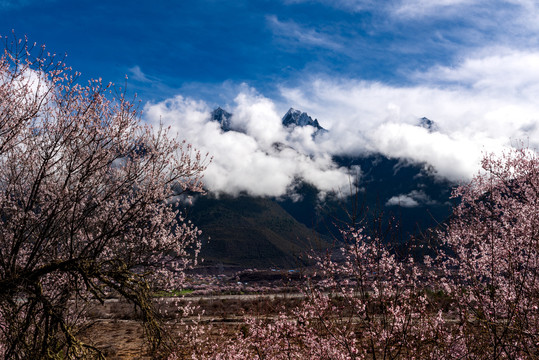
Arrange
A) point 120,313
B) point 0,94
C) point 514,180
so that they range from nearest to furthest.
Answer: point 0,94 < point 514,180 < point 120,313

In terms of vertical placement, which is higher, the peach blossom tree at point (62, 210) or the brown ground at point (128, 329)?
the peach blossom tree at point (62, 210)

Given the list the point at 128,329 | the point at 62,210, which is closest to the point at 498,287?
the point at 62,210

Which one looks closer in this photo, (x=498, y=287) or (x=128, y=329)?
(x=498, y=287)

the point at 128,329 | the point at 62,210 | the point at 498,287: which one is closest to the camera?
the point at 62,210

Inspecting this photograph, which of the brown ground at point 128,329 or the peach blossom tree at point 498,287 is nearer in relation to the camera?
the peach blossom tree at point 498,287

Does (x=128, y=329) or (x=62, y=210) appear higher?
(x=62, y=210)

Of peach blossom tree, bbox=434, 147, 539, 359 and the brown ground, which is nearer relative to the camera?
peach blossom tree, bbox=434, 147, 539, 359

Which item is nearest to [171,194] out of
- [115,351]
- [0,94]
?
[0,94]

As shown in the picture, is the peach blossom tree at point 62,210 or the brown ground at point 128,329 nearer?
the peach blossom tree at point 62,210

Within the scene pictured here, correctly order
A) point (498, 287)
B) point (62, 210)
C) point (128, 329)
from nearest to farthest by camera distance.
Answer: point (62, 210)
point (498, 287)
point (128, 329)

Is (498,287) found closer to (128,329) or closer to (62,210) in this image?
(62,210)

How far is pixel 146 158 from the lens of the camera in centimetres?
1024

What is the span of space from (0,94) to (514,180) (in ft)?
75.7

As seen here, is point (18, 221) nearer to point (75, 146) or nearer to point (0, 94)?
point (75, 146)
